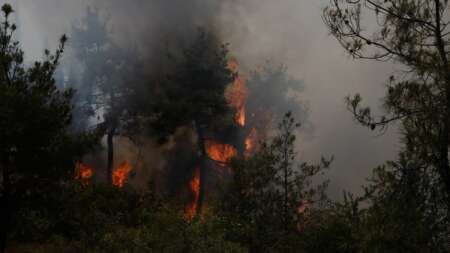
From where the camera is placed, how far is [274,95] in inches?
1764

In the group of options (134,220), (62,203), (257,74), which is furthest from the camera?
(257,74)

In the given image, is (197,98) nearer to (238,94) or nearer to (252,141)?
(252,141)

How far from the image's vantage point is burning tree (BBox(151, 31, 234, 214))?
30.3 metres

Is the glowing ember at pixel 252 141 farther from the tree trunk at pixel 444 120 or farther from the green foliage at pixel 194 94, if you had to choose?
the tree trunk at pixel 444 120

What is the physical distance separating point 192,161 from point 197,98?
841 centimetres

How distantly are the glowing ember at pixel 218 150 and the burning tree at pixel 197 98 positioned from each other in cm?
762

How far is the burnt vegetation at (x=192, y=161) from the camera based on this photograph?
8922 millimetres

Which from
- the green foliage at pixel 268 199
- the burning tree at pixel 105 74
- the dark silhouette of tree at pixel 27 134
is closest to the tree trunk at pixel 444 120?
the green foliage at pixel 268 199

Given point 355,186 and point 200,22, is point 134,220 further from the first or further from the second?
point 355,186

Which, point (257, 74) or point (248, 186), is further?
point (257, 74)

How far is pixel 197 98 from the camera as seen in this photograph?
31094 millimetres

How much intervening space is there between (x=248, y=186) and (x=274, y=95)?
27144 millimetres

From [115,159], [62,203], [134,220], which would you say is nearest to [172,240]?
[62,203]

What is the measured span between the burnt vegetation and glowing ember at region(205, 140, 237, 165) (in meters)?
0.09
